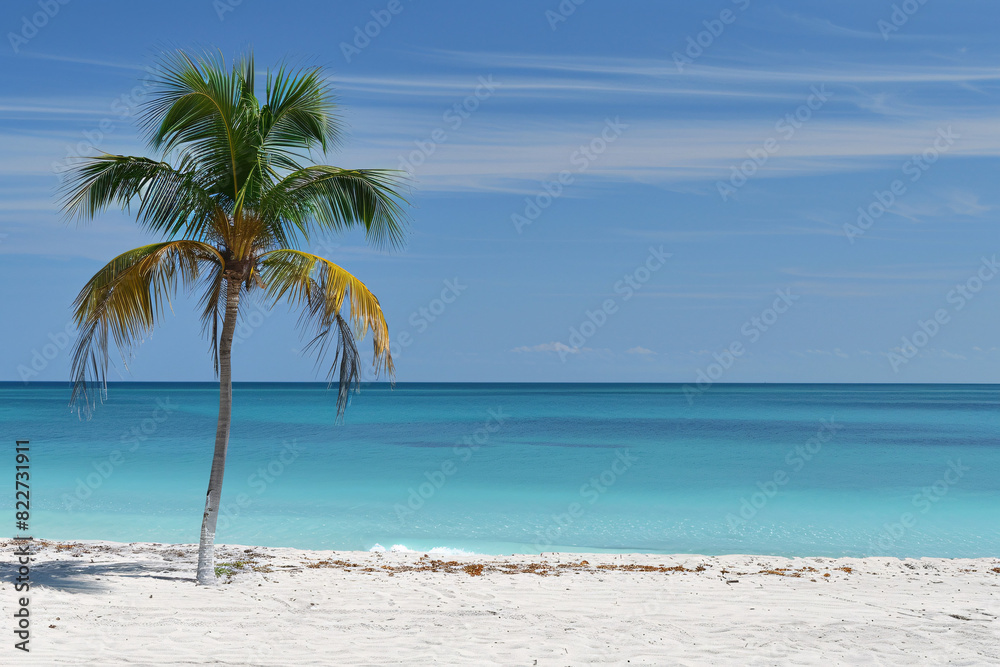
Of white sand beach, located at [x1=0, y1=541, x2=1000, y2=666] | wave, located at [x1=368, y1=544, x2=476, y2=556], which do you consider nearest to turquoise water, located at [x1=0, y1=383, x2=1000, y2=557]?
wave, located at [x1=368, y1=544, x2=476, y2=556]

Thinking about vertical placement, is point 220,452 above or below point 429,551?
above

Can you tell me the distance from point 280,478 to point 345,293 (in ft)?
52.7

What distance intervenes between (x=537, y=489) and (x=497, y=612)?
535 inches

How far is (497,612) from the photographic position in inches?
287

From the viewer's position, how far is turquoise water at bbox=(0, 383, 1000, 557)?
14.2 m

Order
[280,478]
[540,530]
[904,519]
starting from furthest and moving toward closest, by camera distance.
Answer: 1. [280,478]
2. [904,519]
3. [540,530]

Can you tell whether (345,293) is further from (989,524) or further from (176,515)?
(989,524)

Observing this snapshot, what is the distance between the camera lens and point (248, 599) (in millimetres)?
7660

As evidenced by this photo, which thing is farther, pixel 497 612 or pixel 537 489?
pixel 537 489

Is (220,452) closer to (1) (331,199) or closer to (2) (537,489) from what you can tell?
(1) (331,199)

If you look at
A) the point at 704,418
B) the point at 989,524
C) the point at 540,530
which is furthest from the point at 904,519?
the point at 704,418

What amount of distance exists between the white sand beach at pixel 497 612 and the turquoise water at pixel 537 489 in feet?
11.7

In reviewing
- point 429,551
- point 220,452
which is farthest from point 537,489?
point 220,452

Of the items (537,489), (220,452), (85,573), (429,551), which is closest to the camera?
(220,452)
